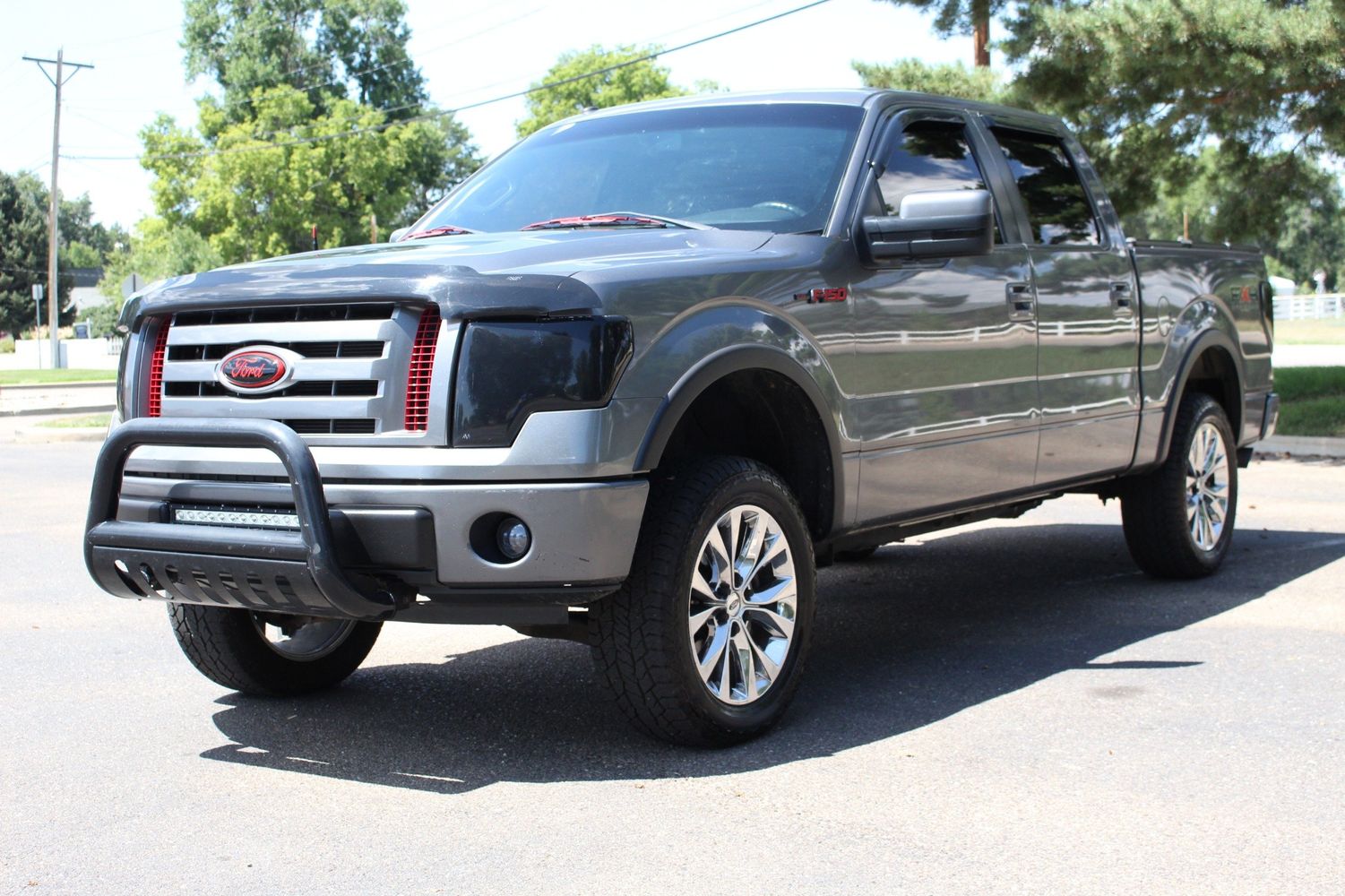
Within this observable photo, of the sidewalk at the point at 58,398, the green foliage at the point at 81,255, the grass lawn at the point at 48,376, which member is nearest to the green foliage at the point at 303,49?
the grass lawn at the point at 48,376

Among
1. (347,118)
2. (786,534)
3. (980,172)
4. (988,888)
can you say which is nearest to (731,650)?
(786,534)

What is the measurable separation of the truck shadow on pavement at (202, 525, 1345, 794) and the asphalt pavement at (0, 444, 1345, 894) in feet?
0.06

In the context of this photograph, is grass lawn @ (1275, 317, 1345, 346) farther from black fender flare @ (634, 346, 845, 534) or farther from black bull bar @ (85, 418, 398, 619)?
black bull bar @ (85, 418, 398, 619)

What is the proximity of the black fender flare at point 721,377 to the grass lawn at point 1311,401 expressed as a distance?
1100 centimetres

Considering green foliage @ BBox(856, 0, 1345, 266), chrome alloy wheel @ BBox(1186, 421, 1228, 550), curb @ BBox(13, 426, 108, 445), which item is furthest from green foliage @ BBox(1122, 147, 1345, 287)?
curb @ BBox(13, 426, 108, 445)

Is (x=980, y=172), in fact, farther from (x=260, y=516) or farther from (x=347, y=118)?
(x=347, y=118)

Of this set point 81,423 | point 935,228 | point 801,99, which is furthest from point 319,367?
point 81,423

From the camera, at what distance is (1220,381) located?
800 centimetres

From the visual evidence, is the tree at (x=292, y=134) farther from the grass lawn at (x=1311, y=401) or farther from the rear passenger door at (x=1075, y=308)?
the rear passenger door at (x=1075, y=308)

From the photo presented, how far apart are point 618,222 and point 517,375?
1353mm

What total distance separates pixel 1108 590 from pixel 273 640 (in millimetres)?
3959

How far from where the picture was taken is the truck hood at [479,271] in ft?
13.5

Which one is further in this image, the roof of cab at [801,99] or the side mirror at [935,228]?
the roof of cab at [801,99]

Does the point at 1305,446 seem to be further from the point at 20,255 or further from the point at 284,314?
the point at 20,255
